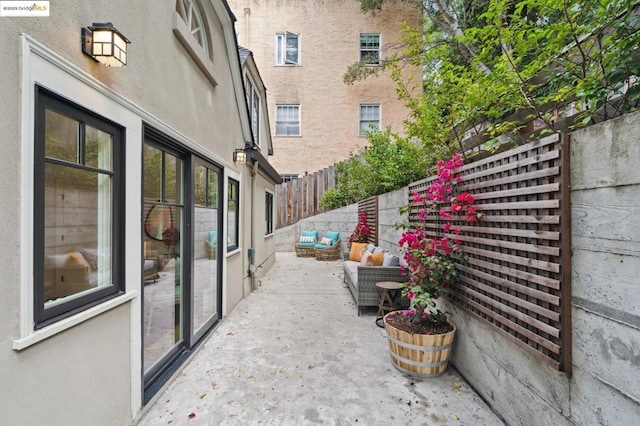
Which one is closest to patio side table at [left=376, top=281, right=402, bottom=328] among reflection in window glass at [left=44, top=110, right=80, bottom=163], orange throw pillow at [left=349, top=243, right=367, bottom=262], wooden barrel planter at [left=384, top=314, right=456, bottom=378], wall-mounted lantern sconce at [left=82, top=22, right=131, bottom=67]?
wooden barrel planter at [left=384, top=314, right=456, bottom=378]

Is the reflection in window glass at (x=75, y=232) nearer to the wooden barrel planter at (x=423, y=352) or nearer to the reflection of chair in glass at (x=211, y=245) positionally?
the reflection of chair in glass at (x=211, y=245)

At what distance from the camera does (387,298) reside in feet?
15.0

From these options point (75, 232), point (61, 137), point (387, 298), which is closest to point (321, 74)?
point (387, 298)

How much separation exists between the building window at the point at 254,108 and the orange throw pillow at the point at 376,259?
147 inches

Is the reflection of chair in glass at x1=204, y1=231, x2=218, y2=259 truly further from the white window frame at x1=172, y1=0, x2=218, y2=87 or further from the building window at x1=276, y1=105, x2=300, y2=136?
the building window at x1=276, y1=105, x2=300, y2=136

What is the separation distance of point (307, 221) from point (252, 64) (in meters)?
6.44

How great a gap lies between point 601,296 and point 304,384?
7.87 feet

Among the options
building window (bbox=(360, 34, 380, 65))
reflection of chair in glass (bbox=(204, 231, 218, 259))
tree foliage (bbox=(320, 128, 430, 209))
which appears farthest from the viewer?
building window (bbox=(360, 34, 380, 65))

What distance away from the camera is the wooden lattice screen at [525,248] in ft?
5.88

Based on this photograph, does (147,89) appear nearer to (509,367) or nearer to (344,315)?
(509,367)

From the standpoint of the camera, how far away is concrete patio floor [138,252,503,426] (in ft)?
7.85

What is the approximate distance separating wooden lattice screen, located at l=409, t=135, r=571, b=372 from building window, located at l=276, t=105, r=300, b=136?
11.7m

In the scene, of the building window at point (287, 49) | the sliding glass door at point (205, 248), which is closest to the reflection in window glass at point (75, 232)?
the sliding glass door at point (205, 248)

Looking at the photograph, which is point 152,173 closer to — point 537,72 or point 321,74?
→ point 537,72
